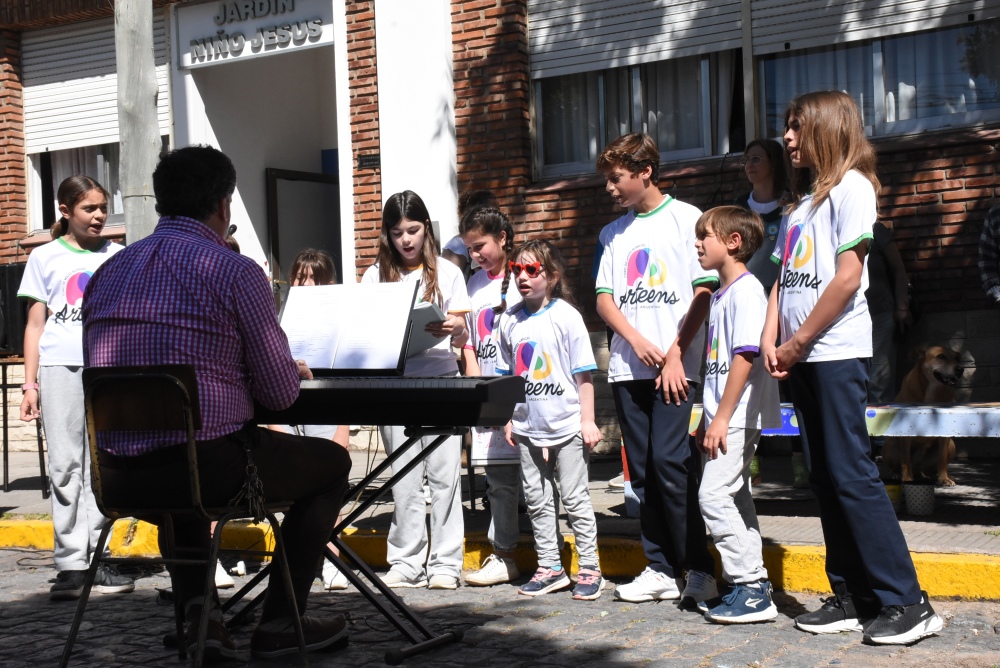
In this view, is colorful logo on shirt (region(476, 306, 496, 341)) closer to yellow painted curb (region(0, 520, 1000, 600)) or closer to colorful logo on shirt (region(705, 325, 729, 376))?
yellow painted curb (region(0, 520, 1000, 600))

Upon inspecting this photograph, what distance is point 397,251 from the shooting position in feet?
19.7

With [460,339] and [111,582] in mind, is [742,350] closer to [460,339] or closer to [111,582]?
[460,339]

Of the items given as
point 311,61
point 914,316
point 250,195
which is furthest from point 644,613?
point 311,61

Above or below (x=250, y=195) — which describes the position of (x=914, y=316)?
below

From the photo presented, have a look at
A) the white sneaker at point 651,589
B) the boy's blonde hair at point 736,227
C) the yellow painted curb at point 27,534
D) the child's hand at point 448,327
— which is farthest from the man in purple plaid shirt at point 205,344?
the yellow painted curb at point 27,534

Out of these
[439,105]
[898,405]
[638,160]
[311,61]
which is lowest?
[898,405]

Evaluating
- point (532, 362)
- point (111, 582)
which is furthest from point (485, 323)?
point (111, 582)

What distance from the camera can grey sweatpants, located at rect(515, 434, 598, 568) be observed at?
18.2ft

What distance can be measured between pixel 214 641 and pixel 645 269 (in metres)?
2.44

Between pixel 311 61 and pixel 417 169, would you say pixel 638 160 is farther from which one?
pixel 311 61

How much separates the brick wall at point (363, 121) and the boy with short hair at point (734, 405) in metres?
6.54

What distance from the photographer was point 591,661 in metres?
4.52

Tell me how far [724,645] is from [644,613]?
64cm

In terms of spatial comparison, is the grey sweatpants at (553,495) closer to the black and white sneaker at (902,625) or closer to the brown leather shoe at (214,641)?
the black and white sneaker at (902,625)
